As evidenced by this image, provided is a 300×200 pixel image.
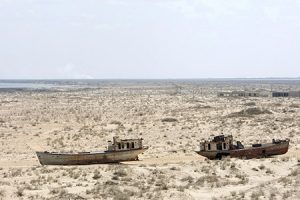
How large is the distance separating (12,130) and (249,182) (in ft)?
107

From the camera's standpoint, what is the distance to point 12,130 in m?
51.9

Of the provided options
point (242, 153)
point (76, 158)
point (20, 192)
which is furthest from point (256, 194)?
point (76, 158)

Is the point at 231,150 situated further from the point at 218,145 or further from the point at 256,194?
the point at 256,194

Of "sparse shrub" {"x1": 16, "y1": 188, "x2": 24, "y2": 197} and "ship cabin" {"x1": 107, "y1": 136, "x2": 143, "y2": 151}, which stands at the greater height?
"ship cabin" {"x1": 107, "y1": 136, "x2": 143, "y2": 151}

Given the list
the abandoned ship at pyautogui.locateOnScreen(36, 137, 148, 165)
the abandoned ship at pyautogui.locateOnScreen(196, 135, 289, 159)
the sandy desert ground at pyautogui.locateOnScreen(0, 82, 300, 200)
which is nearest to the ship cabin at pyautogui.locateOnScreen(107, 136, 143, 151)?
the abandoned ship at pyautogui.locateOnScreen(36, 137, 148, 165)

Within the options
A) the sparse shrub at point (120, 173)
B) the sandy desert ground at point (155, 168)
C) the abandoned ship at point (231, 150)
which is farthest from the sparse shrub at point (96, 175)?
the abandoned ship at point (231, 150)

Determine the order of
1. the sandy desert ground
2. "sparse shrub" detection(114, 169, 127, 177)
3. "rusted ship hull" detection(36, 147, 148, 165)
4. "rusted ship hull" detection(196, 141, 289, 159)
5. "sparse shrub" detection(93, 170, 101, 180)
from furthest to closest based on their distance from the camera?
"rusted ship hull" detection(196, 141, 289, 159) < "rusted ship hull" detection(36, 147, 148, 165) < "sparse shrub" detection(114, 169, 127, 177) < "sparse shrub" detection(93, 170, 101, 180) < the sandy desert ground

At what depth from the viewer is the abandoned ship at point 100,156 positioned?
30422mm

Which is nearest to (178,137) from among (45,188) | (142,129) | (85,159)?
(142,129)

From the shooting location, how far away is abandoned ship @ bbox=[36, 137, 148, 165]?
1198 inches

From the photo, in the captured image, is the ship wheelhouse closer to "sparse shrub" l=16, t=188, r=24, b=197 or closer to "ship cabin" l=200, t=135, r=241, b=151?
"ship cabin" l=200, t=135, r=241, b=151

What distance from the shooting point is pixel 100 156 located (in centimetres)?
3091

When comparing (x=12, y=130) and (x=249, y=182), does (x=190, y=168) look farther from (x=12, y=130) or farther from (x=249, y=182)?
(x=12, y=130)

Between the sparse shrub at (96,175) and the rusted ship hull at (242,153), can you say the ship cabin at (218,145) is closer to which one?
the rusted ship hull at (242,153)
